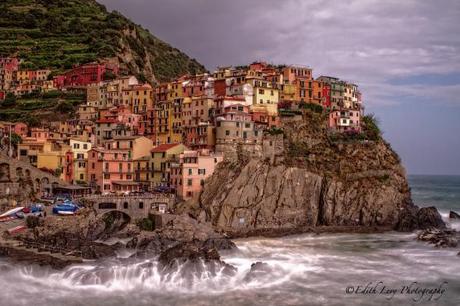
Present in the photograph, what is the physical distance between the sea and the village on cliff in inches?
931

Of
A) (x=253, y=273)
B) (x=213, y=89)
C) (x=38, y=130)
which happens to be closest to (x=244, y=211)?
(x=253, y=273)

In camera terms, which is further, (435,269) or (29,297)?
(435,269)

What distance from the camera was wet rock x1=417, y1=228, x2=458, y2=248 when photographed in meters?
63.8

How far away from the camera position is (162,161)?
79.4 meters

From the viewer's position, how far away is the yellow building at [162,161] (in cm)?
7875

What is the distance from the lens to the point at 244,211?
234 ft

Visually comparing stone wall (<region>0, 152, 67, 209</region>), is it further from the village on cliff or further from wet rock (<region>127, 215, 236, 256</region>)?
wet rock (<region>127, 215, 236, 256</region>)

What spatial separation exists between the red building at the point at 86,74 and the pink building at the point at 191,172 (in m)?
43.2

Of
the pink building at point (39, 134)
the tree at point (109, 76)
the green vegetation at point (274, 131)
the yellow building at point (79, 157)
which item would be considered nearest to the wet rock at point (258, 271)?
the green vegetation at point (274, 131)

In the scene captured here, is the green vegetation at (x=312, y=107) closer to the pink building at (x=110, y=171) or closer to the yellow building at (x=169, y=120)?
the yellow building at (x=169, y=120)

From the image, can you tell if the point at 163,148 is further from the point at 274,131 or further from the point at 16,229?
the point at 16,229

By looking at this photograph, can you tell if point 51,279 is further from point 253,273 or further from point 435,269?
point 435,269

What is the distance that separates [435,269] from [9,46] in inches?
4349

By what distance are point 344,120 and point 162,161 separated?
31.9 m
